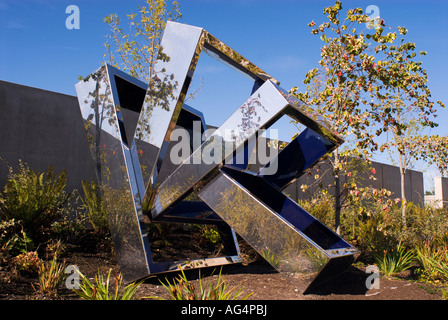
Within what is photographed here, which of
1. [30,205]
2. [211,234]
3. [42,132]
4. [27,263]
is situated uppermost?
[42,132]

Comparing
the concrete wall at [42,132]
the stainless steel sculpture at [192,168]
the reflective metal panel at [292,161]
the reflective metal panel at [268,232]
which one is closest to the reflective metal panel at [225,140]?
the stainless steel sculpture at [192,168]

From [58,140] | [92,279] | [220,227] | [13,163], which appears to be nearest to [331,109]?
[220,227]

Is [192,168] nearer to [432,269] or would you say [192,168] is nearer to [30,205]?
[30,205]

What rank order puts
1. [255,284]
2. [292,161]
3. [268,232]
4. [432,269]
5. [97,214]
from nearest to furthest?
[268,232] < [255,284] < [292,161] < [432,269] < [97,214]

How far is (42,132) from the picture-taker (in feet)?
25.5

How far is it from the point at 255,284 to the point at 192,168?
168 cm

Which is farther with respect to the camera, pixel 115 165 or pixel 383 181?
pixel 383 181

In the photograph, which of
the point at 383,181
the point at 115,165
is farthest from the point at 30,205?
the point at 383,181

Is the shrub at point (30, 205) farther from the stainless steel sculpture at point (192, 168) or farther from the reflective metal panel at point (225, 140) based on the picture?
the reflective metal panel at point (225, 140)

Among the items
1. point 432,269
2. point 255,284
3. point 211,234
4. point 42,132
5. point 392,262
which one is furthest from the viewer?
point 42,132

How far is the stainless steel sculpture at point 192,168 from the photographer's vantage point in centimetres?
408

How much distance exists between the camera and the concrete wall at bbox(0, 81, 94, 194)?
726 cm

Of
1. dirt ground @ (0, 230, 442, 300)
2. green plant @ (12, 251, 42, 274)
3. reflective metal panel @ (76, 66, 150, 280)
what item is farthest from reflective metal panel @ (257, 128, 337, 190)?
green plant @ (12, 251, 42, 274)

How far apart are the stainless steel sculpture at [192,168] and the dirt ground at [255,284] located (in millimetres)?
258
